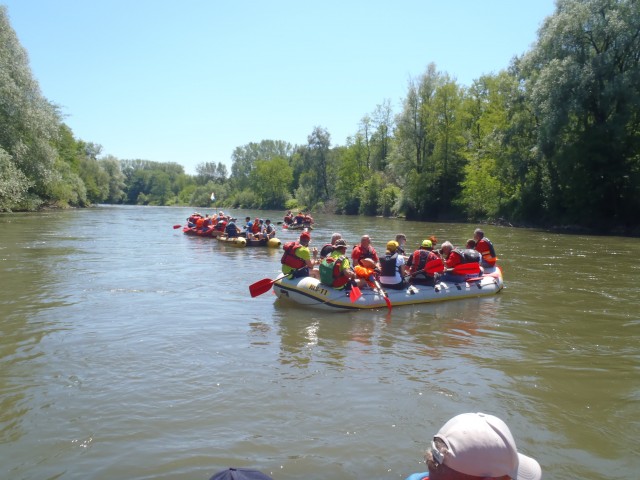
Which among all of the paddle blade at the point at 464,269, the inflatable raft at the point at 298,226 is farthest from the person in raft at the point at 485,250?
the inflatable raft at the point at 298,226

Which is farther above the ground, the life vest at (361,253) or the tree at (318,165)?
the tree at (318,165)

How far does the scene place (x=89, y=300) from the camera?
30.5 ft

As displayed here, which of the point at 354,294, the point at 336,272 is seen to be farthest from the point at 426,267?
the point at 336,272

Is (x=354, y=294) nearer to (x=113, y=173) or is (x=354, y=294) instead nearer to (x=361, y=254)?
(x=361, y=254)

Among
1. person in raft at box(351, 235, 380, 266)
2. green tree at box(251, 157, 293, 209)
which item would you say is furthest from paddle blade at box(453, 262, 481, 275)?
green tree at box(251, 157, 293, 209)

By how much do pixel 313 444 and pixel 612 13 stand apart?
24.6 m

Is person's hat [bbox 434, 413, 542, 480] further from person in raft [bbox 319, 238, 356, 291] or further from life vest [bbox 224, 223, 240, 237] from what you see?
life vest [bbox 224, 223, 240, 237]

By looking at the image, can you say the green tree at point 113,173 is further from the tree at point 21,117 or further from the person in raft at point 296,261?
the person in raft at point 296,261

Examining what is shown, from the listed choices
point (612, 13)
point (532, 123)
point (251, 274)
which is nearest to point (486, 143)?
point (532, 123)

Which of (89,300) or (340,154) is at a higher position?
(340,154)

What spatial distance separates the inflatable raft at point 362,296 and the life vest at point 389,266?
31 cm

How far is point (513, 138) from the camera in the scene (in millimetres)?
28172

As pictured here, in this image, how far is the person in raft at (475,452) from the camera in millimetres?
1647

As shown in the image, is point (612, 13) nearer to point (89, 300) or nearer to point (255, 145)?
point (89, 300)
